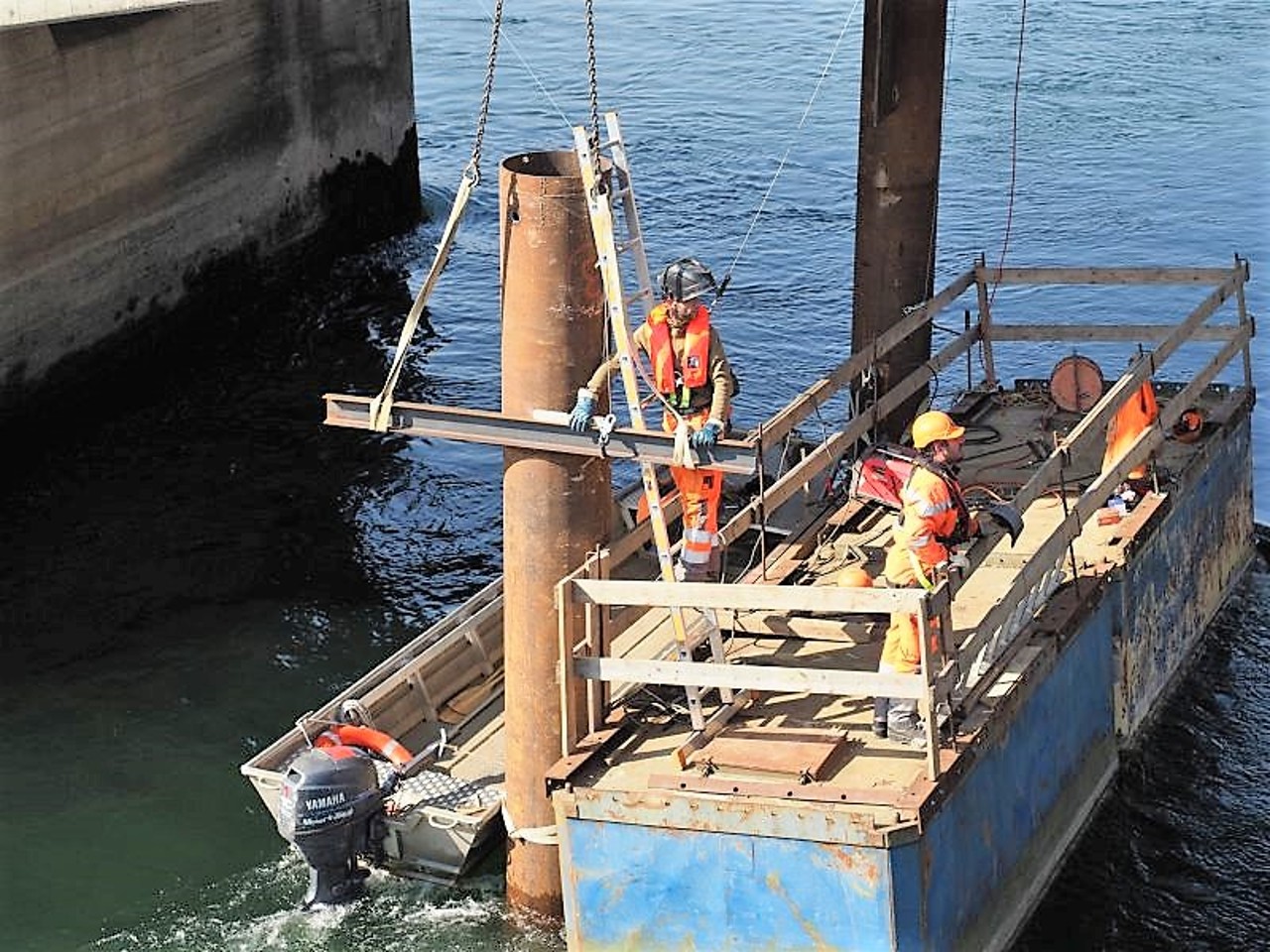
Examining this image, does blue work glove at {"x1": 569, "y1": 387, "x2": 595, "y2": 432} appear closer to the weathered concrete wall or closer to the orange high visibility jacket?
the orange high visibility jacket

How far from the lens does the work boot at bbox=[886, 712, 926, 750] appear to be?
11.0m

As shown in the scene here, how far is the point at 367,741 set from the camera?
12.9 m

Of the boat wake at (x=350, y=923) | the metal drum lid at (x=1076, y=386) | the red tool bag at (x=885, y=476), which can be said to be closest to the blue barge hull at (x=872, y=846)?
the red tool bag at (x=885, y=476)

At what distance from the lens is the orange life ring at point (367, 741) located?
12.8 meters

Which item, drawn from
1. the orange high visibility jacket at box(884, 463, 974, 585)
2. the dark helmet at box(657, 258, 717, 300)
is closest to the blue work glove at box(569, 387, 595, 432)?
the dark helmet at box(657, 258, 717, 300)

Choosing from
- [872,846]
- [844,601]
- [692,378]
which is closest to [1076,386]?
[692,378]

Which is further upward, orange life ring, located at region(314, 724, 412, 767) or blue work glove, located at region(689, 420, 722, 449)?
blue work glove, located at region(689, 420, 722, 449)

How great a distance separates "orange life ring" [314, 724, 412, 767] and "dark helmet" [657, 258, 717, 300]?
3.43m

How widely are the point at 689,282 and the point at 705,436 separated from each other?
1.39 meters

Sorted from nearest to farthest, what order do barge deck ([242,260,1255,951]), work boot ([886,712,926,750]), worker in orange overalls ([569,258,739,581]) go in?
1. barge deck ([242,260,1255,951])
2. work boot ([886,712,926,750])
3. worker in orange overalls ([569,258,739,581])

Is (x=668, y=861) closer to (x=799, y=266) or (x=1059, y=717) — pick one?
(x=1059, y=717)

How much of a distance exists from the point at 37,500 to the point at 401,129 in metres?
10.9

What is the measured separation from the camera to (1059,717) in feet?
40.7

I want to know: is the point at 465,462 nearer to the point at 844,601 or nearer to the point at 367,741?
the point at 367,741
